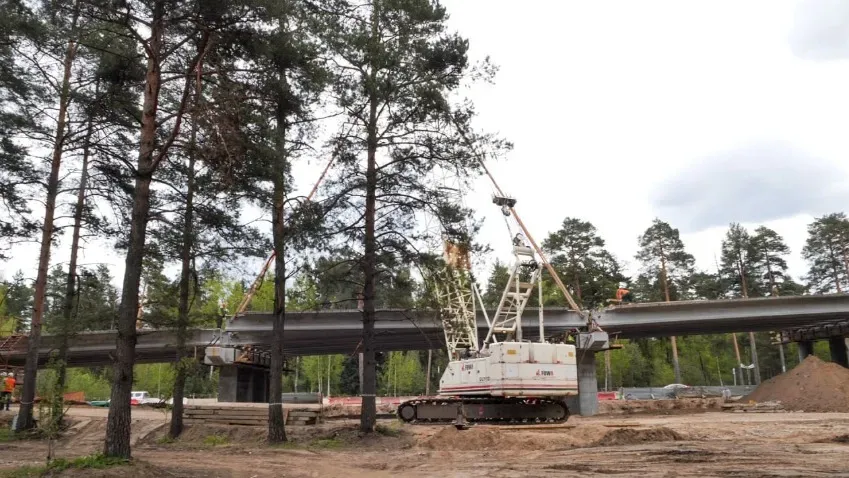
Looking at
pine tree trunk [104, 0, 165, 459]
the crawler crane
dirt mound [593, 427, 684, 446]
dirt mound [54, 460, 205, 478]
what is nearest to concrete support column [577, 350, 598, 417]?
the crawler crane

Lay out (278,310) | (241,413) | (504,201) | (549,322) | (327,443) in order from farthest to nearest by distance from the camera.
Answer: (549,322)
(504,201)
(241,413)
(278,310)
(327,443)

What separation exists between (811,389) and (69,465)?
1498 inches

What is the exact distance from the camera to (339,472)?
39.0ft

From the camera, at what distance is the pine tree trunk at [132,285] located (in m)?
10.2

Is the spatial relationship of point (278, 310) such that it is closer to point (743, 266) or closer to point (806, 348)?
point (806, 348)

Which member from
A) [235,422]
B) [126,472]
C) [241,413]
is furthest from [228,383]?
[126,472]

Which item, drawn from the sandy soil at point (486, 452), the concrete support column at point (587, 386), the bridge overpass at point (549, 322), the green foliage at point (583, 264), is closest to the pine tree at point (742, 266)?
the green foliage at point (583, 264)

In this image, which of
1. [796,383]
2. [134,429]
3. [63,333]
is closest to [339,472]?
[63,333]

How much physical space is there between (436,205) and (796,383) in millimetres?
30450

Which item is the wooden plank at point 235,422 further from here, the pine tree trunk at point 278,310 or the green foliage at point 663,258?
the green foliage at point 663,258

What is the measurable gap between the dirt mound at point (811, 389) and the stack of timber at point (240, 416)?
28.1 meters

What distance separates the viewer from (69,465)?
9.64m

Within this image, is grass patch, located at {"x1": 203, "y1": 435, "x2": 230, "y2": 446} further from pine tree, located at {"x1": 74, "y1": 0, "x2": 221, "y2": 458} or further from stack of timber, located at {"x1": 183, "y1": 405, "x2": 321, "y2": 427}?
pine tree, located at {"x1": 74, "y1": 0, "x2": 221, "y2": 458}

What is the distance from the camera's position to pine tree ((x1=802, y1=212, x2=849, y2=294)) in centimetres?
6506
